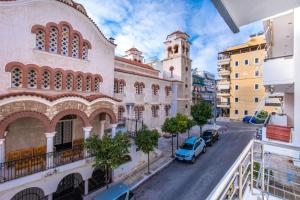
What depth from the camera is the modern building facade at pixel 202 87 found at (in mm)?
54625

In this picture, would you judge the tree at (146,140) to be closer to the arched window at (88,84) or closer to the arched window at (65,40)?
the arched window at (88,84)

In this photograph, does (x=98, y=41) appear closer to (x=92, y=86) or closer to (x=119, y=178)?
(x=92, y=86)

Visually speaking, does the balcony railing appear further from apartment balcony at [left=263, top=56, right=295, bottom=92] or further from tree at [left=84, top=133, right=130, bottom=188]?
apartment balcony at [left=263, top=56, right=295, bottom=92]

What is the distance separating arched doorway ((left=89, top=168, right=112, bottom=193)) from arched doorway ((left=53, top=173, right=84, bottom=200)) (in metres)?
0.70

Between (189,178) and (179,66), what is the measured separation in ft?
64.3

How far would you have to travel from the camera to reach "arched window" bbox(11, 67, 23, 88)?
10.3 m

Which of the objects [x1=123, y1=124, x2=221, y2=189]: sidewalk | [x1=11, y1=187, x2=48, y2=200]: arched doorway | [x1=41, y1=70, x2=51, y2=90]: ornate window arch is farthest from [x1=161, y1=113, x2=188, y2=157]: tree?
[x1=11, y1=187, x2=48, y2=200]: arched doorway

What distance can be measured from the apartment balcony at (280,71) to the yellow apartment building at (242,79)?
1268 inches

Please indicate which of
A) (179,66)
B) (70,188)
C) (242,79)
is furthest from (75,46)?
(242,79)

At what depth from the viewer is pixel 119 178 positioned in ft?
44.6

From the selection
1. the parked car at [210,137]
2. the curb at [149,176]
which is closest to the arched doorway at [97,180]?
the curb at [149,176]

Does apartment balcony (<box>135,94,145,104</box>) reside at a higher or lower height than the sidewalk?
higher

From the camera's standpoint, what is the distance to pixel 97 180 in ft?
42.3

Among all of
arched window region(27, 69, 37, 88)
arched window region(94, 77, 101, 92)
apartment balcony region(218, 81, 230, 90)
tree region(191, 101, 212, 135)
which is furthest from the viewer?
apartment balcony region(218, 81, 230, 90)
